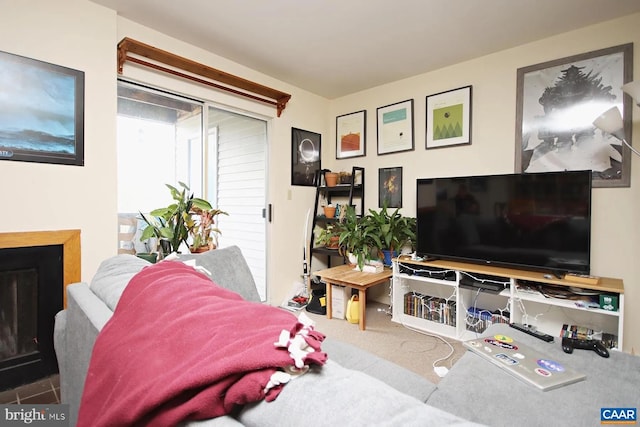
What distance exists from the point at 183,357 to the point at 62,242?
2.02 meters

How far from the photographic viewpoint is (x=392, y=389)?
0.57m

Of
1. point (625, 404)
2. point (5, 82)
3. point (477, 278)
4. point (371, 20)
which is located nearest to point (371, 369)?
point (625, 404)

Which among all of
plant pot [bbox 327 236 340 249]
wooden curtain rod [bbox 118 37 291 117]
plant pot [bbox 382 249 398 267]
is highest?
wooden curtain rod [bbox 118 37 291 117]

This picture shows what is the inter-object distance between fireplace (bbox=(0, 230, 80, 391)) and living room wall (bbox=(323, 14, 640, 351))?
2800 mm

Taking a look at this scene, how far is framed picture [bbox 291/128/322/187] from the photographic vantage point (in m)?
3.64

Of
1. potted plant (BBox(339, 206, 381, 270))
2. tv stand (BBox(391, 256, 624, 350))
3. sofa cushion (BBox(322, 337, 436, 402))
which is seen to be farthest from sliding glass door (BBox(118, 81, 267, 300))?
sofa cushion (BBox(322, 337, 436, 402))

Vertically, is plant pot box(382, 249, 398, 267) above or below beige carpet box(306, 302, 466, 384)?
above

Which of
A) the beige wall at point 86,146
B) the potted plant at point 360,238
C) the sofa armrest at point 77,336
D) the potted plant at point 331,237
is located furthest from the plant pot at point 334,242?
the sofa armrest at point 77,336

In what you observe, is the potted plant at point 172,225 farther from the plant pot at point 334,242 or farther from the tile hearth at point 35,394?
the plant pot at point 334,242

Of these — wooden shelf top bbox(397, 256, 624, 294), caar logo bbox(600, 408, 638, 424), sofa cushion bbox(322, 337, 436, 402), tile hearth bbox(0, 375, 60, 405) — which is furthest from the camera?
wooden shelf top bbox(397, 256, 624, 294)

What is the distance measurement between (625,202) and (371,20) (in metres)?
2.25

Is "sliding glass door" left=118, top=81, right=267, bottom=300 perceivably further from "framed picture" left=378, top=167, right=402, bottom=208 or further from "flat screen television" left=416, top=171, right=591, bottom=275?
"flat screen television" left=416, top=171, right=591, bottom=275

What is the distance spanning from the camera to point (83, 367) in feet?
3.63

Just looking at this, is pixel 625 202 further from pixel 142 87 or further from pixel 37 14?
pixel 37 14
